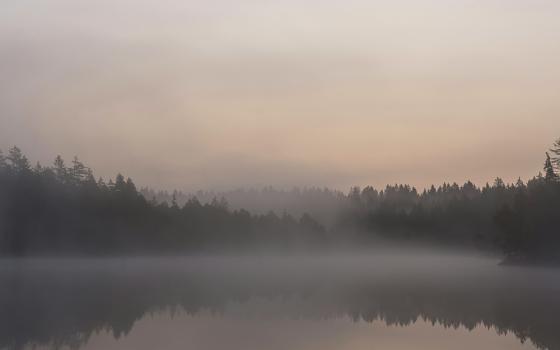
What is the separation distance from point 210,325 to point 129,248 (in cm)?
10485

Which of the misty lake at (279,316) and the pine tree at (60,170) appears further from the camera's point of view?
the pine tree at (60,170)

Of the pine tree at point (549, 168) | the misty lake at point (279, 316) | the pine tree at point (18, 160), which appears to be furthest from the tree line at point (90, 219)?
the pine tree at point (549, 168)

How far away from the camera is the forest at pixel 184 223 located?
10231 centimetres

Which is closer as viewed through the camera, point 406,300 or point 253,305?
point 253,305

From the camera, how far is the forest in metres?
102

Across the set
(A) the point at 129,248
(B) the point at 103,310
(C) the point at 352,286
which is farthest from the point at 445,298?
(A) the point at 129,248

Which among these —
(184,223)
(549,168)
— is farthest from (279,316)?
(184,223)

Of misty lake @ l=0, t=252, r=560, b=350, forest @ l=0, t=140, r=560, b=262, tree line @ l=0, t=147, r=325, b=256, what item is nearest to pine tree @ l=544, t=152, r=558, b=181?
forest @ l=0, t=140, r=560, b=262

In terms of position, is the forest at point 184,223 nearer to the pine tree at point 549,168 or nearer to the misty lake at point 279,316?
the pine tree at point 549,168

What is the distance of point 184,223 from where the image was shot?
15512 cm

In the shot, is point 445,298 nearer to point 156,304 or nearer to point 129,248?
point 156,304

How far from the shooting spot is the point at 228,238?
545ft

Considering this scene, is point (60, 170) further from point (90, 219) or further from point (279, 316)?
point (279, 316)

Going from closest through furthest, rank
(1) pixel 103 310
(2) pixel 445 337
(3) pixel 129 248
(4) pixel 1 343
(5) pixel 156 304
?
(4) pixel 1 343
(2) pixel 445 337
(1) pixel 103 310
(5) pixel 156 304
(3) pixel 129 248
